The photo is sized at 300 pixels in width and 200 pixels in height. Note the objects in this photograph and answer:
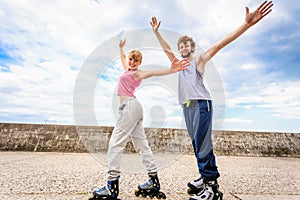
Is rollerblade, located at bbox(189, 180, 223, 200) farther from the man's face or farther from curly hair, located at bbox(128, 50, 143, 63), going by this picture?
curly hair, located at bbox(128, 50, 143, 63)

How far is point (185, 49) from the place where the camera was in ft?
7.36

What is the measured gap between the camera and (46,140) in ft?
18.4

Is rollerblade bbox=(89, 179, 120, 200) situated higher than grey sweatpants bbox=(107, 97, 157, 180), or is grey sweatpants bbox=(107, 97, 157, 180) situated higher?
grey sweatpants bbox=(107, 97, 157, 180)

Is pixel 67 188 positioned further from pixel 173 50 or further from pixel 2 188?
pixel 173 50

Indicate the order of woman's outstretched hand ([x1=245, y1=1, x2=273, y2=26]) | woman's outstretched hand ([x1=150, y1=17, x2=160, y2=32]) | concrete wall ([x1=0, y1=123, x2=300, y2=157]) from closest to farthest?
woman's outstretched hand ([x1=245, y1=1, x2=273, y2=26]) < woman's outstretched hand ([x1=150, y1=17, x2=160, y2=32]) < concrete wall ([x1=0, y1=123, x2=300, y2=157])

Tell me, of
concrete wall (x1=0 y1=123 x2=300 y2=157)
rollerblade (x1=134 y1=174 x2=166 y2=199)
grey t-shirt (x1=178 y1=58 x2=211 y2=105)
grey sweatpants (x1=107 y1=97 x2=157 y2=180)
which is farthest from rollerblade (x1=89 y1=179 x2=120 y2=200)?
concrete wall (x1=0 y1=123 x2=300 y2=157)

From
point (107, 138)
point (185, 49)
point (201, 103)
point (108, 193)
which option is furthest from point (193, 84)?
point (107, 138)

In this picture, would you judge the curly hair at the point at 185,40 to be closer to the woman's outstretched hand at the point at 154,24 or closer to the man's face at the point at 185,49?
the man's face at the point at 185,49

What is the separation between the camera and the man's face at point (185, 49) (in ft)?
7.34

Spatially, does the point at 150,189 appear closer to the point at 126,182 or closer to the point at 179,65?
the point at 126,182

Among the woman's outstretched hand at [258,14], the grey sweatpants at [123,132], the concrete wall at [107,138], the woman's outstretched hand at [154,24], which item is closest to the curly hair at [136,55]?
the woman's outstretched hand at [154,24]

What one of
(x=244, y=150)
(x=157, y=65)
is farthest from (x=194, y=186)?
(x=244, y=150)

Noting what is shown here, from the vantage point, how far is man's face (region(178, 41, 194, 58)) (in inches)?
88.1

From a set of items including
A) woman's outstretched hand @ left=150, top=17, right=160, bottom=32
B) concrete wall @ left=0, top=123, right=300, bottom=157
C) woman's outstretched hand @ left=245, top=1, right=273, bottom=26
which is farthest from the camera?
concrete wall @ left=0, top=123, right=300, bottom=157
